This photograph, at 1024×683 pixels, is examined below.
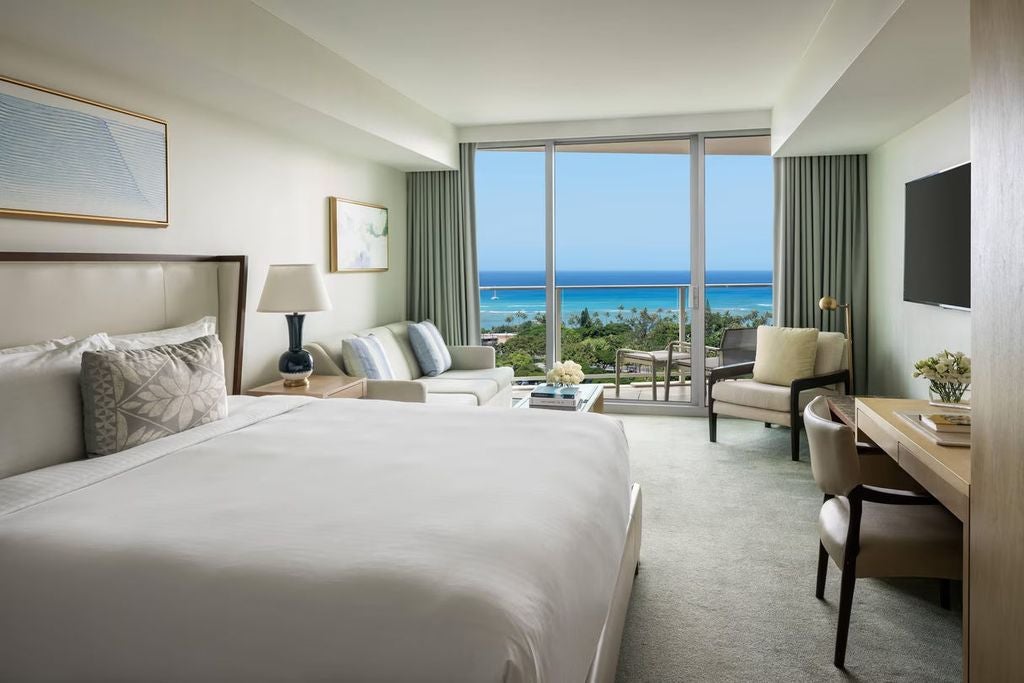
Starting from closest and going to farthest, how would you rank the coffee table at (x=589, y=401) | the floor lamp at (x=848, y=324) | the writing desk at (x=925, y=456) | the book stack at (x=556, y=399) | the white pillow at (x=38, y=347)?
the writing desk at (x=925, y=456) → the white pillow at (x=38, y=347) → the book stack at (x=556, y=399) → the coffee table at (x=589, y=401) → the floor lamp at (x=848, y=324)

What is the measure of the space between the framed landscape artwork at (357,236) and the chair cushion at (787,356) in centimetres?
329

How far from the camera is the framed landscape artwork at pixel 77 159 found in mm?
2766

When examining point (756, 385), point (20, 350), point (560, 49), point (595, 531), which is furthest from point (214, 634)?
point (756, 385)

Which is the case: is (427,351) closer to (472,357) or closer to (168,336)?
(472,357)

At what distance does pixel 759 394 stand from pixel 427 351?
8.62 feet

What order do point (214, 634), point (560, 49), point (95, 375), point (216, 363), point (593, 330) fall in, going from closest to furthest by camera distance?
point (214, 634), point (95, 375), point (216, 363), point (560, 49), point (593, 330)

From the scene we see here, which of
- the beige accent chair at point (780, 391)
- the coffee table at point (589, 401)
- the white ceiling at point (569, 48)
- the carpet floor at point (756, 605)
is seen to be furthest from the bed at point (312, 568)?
the beige accent chair at point (780, 391)

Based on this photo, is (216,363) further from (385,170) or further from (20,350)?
(385,170)

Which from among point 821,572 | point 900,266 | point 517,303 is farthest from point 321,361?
point 900,266

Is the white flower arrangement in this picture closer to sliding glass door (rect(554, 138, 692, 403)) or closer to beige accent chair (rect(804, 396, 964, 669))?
sliding glass door (rect(554, 138, 692, 403))

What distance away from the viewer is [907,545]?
2.31m

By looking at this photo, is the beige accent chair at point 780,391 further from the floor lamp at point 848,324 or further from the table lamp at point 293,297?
the table lamp at point 293,297

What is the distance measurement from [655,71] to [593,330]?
3105 mm

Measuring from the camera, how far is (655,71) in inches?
189
